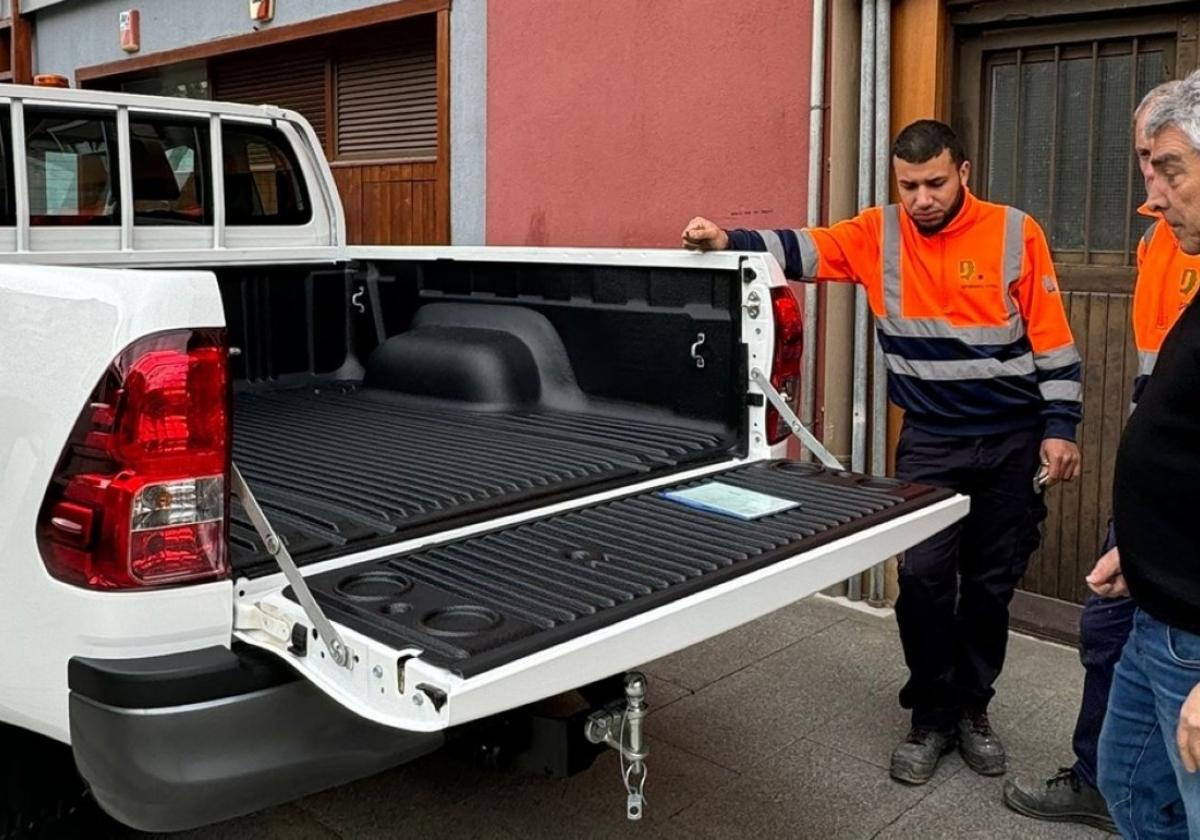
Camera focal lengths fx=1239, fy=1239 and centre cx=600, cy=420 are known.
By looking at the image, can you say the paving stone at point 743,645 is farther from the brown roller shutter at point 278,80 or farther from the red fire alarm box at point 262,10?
the red fire alarm box at point 262,10

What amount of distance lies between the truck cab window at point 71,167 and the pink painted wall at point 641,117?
9.14 feet

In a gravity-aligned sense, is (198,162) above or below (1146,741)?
above

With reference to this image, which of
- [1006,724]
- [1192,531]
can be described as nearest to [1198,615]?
[1192,531]

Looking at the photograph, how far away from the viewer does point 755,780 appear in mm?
Result: 3691

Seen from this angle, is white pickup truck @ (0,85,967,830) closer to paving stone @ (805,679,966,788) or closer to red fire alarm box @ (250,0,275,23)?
paving stone @ (805,679,966,788)

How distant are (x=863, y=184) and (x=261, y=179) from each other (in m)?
2.43

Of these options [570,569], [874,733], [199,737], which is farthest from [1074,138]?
[199,737]

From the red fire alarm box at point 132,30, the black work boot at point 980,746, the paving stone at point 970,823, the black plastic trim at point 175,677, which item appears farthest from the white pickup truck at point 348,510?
the red fire alarm box at point 132,30

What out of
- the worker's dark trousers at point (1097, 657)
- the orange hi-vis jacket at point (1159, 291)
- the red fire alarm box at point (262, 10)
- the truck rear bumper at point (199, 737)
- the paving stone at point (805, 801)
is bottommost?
the paving stone at point (805, 801)

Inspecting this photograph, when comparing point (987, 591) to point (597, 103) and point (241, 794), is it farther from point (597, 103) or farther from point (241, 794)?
point (597, 103)

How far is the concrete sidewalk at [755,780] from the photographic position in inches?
134

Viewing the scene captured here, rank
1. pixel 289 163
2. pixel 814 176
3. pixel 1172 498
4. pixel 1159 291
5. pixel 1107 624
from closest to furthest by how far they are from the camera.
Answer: pixel 1172 498, pixel 1159 291, pixel 1107 624, pixel 289 163, pixel 814 176

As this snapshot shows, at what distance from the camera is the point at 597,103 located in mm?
6547

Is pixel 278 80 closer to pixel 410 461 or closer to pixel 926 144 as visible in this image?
pixel 410 461
